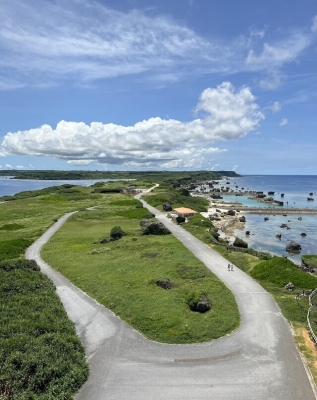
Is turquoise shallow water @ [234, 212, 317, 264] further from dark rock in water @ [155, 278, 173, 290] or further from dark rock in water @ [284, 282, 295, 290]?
dark rock in water @ [155, 278, 173, 290]

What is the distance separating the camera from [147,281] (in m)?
33.9

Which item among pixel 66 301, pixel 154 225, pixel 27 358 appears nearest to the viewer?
pixel 27 358

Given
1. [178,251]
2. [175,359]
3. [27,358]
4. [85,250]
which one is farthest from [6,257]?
[175,359]

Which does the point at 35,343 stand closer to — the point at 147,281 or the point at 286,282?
the point at 147,281

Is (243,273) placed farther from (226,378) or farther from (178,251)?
(226,378)

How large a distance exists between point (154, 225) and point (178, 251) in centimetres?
1455

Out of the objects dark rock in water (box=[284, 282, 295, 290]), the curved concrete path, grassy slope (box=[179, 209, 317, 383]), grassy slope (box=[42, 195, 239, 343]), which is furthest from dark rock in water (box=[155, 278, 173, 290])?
dark rock in water (box=[284, 282, 295, 290])

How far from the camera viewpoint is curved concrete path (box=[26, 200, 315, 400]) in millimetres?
17625

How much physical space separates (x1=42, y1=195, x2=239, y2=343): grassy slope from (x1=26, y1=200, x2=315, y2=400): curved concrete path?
1231 mm

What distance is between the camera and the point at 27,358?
18.4 metres

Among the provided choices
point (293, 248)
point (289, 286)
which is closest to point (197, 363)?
point (289, 286)

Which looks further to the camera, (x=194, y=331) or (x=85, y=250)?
(x=85, y=250)

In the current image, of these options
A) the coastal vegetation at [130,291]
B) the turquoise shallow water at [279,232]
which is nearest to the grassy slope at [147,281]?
the coastal vegetation at [130,291]

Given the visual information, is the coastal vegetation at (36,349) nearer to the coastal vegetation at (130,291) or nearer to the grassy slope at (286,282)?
the coastal vegetation at (130,291)
